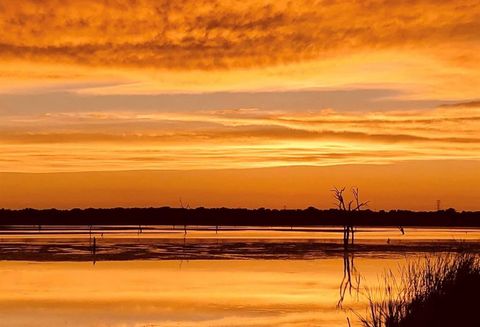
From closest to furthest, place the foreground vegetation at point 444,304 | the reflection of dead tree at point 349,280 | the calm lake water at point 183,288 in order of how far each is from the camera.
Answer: the foreground vegetation at point 444,304, the calm lake water at point 183,288, the reflection of dead tree at point 349,280

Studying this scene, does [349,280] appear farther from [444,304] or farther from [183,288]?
[444,304]

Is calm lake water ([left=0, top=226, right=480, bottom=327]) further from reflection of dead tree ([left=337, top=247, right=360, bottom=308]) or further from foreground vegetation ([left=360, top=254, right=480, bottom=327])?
foreground vegetation ([left=360, top=254, right=480, bottom=327])

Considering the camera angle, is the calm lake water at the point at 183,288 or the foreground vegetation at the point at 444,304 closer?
the foreground vegetation at the point at 444,304

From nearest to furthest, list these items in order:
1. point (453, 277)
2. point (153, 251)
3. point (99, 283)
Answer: point (453, 277)
point (99, 283)
point (153, 251)

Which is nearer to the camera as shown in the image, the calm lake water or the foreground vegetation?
the foreground vegetation

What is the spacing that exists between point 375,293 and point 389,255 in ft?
75.9

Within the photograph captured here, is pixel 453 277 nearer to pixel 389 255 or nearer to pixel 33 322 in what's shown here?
pixel 33 322

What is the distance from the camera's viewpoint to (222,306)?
90.9 feet

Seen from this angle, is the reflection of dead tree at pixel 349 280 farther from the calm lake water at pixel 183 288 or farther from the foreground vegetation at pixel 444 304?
the foreground vegetation at pixel 444 304

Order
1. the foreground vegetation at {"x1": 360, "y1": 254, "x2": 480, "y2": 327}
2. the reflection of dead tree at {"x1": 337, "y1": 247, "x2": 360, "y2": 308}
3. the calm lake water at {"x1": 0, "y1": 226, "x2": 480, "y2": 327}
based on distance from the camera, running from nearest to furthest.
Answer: the foreground vegetation at {"x1": 360, "y1": 254, "x2": 480, "y2": 327}
the calm lake water at {"x1": 0, "y1": 226, "x2": 480, "y2": 327}
the reflection of dead tree at {"x1": 337, "y1": 247, "x2": 360, "y2": 308}

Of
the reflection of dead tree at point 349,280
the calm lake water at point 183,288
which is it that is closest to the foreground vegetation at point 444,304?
the calm lake water at point 183,288

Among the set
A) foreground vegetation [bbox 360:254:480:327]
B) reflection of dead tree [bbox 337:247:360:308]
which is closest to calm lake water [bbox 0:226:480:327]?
reflection of dead tree [bbox 337:247:360:308]

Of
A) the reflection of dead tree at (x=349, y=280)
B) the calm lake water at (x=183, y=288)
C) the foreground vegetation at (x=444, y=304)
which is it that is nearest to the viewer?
the foreground vegetation at (x=444, y=304)

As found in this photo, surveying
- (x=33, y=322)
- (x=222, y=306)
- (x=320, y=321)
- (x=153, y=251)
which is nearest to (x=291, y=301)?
(x=222, y=306)
